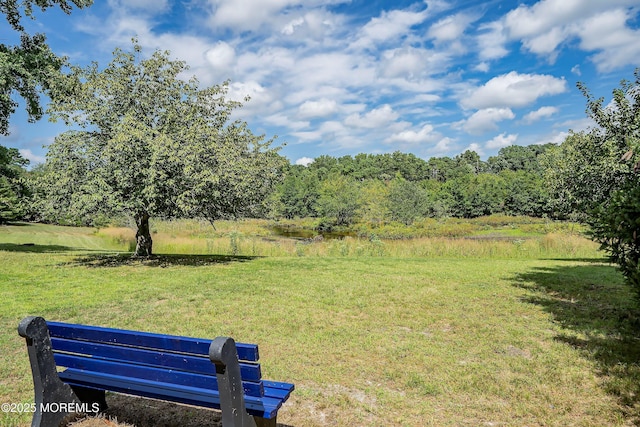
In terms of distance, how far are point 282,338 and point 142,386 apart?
3.33 meters

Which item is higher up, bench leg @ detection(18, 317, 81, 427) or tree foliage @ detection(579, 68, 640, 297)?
tree foliage @ detection(579, 68, 640, 297)

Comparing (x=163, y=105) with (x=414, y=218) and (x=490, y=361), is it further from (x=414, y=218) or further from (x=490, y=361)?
(x=414, y=218)

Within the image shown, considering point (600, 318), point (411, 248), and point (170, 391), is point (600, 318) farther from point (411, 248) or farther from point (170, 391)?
point (411, 248)

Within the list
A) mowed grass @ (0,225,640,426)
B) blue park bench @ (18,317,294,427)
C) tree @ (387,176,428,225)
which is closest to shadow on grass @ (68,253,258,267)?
mowed grass @ (0,225,640,426)

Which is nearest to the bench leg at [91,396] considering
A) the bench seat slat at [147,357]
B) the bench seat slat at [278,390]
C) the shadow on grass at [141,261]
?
the bench seat slat at [147,357]

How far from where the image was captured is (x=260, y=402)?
2656mm

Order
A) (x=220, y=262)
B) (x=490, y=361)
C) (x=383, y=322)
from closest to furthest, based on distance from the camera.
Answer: (x=490, y=361), (x=383, y=322), (x=220, y=262)

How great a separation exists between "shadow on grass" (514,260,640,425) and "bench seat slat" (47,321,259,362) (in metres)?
3.82

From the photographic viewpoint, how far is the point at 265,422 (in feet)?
9.52

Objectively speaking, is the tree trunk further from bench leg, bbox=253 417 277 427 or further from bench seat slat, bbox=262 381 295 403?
bench leg, bbox=253 417 277 427

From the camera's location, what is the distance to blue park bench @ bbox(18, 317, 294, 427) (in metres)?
2.56

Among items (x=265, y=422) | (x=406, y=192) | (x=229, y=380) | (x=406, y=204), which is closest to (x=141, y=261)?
(x=265, y=422)

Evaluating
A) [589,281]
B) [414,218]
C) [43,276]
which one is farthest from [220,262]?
[414,218]

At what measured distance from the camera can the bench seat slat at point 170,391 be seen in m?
2.67
